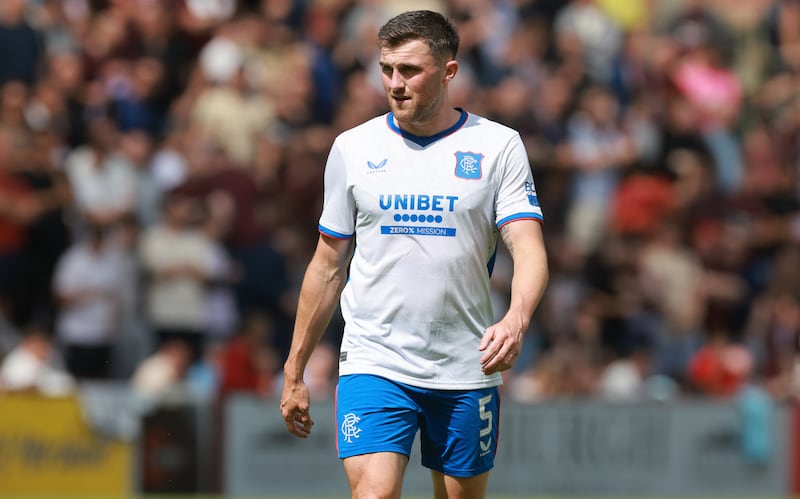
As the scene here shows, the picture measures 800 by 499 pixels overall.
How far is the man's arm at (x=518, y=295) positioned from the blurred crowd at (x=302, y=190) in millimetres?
8005

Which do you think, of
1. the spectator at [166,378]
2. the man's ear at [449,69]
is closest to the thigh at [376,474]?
the man's ear at [449,69]

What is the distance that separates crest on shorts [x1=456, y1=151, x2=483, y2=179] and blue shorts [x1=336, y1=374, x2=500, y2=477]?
3.11 feet

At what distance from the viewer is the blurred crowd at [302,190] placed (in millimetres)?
14422

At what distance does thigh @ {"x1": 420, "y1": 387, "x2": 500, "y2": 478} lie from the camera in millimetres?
6695

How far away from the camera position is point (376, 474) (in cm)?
641

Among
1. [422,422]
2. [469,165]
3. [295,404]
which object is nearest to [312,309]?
[295,404]

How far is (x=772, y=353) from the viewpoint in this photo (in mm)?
16125

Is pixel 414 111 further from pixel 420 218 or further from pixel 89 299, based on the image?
pixel 89 299

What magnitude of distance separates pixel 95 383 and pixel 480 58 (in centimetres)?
604

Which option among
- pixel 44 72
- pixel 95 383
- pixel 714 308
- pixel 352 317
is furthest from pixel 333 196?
pixel 714 308

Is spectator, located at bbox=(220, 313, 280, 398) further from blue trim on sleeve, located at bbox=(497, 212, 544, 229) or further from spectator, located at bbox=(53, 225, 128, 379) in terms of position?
blue trim on sleeve, located at bbox=(497, 212, 544, 229)

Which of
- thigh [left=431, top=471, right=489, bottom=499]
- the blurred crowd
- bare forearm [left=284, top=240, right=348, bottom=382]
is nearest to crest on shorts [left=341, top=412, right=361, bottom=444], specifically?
bare forearm [left=284, top=240, right=348, bottom=382]

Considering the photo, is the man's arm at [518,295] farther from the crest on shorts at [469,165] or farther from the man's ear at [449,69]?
the man's ear at [449,69]

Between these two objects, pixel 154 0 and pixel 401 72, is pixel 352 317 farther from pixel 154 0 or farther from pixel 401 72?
pixel 154 0
